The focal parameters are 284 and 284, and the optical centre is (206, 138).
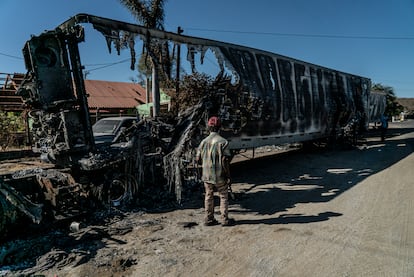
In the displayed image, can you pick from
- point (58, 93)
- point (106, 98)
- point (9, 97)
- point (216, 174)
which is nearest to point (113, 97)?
point (106, 98)

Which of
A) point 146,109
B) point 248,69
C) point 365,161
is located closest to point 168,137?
point 248,69

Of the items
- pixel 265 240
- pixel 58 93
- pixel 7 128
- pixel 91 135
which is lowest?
pixel 265 240

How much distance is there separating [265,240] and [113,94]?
2608cm

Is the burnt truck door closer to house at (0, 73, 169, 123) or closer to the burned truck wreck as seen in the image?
the burned truck wreck

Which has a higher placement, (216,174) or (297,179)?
(216,174)

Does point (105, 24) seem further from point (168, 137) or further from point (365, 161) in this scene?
point (365, 161)

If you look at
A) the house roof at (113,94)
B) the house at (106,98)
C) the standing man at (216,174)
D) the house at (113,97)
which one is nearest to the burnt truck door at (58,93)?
the standing man at (216,174)

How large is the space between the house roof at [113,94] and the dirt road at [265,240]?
1979 cm

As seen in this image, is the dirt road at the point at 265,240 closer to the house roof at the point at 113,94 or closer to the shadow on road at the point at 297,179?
the shadow on road at the point at 297,179

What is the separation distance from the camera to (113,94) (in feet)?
91.0

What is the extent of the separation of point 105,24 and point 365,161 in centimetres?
1071

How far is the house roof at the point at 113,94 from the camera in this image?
974 inches

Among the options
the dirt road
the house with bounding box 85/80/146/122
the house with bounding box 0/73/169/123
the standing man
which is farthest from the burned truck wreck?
the house with bounding box 85/80/146/122

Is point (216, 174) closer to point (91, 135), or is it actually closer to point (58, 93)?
point (91, 135)
